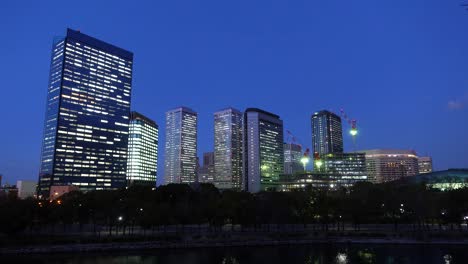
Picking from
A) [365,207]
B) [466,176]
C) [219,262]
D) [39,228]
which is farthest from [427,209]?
[466,176]

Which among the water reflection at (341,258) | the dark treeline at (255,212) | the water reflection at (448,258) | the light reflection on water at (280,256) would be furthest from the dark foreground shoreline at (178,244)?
the water reflection at (341,258)

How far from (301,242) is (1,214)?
57562mm

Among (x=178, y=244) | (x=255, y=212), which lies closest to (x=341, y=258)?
(x=178, y=244)

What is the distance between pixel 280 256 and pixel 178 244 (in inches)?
812

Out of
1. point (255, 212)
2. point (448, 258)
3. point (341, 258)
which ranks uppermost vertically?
point (255, 212)

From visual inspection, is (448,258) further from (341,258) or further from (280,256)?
(280,256)

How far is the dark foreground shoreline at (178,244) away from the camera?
6325 centimetres

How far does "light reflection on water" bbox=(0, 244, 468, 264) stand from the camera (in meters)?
57.7

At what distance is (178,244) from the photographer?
72.6 metres

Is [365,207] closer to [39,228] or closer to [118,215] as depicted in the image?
[118,215]

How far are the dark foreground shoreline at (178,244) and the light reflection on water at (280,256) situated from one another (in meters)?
3.02

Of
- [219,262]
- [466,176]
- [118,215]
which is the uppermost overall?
[466,176]

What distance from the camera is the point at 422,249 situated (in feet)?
223

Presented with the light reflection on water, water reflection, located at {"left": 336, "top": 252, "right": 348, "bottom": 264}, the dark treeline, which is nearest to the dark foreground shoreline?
the light reflection on water
